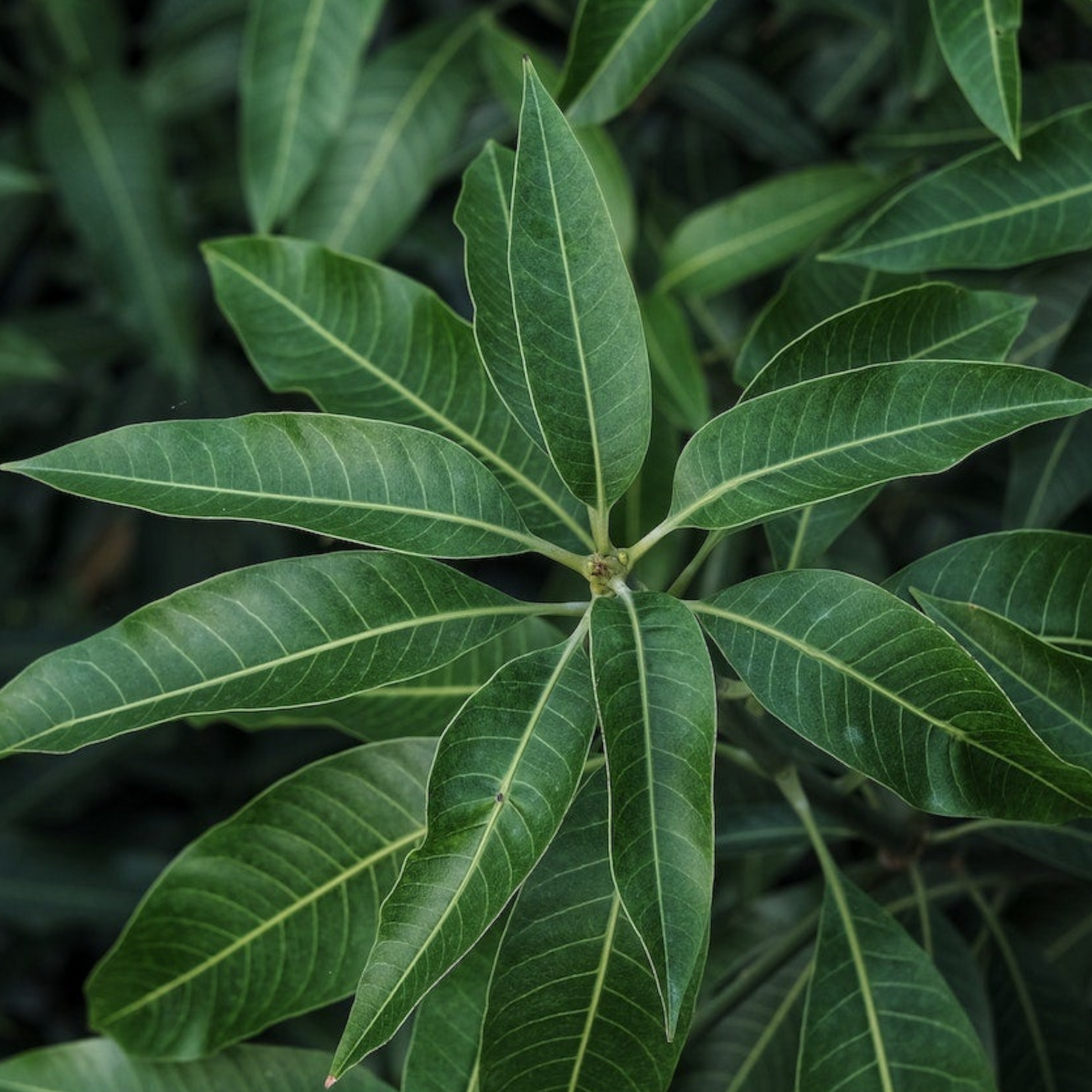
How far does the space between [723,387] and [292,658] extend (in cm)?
78

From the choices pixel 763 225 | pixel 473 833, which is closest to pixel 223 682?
pixel 473 833

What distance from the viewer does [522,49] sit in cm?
127

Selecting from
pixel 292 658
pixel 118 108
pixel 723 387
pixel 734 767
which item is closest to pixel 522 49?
pixel 723 387

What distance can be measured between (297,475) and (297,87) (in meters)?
0.67

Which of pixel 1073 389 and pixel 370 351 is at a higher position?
pixel 370 351

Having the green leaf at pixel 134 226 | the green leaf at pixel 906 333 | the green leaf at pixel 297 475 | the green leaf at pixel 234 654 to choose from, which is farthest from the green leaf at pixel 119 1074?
the green leaf at pixel 134 226

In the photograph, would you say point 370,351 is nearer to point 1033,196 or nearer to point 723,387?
point 1033,196

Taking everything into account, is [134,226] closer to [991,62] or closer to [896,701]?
[991,62]

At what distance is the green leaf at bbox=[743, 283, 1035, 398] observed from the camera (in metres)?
0.75

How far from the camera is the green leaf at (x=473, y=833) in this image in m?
0.61

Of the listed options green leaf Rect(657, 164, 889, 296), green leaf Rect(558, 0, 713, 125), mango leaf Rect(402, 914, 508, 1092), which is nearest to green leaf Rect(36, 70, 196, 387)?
green leaf Rect(657, 164, 889, 296)

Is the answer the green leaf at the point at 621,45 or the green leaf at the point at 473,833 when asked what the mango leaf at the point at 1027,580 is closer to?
the green leaf at the point at 473,833

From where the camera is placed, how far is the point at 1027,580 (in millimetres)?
785

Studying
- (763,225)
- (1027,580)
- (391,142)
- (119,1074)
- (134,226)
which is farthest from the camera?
(134,226)
